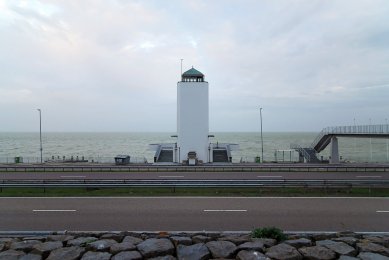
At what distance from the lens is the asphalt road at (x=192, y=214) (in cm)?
1106

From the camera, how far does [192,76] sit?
131 feet

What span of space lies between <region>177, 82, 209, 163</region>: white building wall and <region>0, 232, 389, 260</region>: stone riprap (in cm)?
3115

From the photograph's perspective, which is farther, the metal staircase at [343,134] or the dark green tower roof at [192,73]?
the dark green tower roof at [192,73]

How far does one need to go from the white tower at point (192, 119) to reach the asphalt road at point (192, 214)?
23.0m

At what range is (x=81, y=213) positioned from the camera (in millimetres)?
13000

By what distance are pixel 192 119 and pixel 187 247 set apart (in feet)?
106

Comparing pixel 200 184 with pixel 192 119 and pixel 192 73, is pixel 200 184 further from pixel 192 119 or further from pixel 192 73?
pixel 192 73

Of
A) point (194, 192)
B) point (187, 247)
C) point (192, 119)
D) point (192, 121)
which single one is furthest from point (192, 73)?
point (187, 247)

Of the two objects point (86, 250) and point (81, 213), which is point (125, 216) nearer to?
point (81, 213)

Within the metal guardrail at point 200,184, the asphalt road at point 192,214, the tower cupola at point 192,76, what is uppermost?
the tower cupola at point 192,76

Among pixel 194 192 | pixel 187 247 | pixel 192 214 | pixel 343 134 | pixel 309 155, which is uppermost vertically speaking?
pixel 343 134

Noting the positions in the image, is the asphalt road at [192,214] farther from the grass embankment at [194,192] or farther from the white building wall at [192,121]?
the white building wall at [192,121]

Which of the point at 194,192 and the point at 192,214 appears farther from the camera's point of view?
the point at 194,192

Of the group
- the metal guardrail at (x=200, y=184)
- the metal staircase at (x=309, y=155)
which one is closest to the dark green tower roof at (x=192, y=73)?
the metal staircase at (x=309, y=155)
